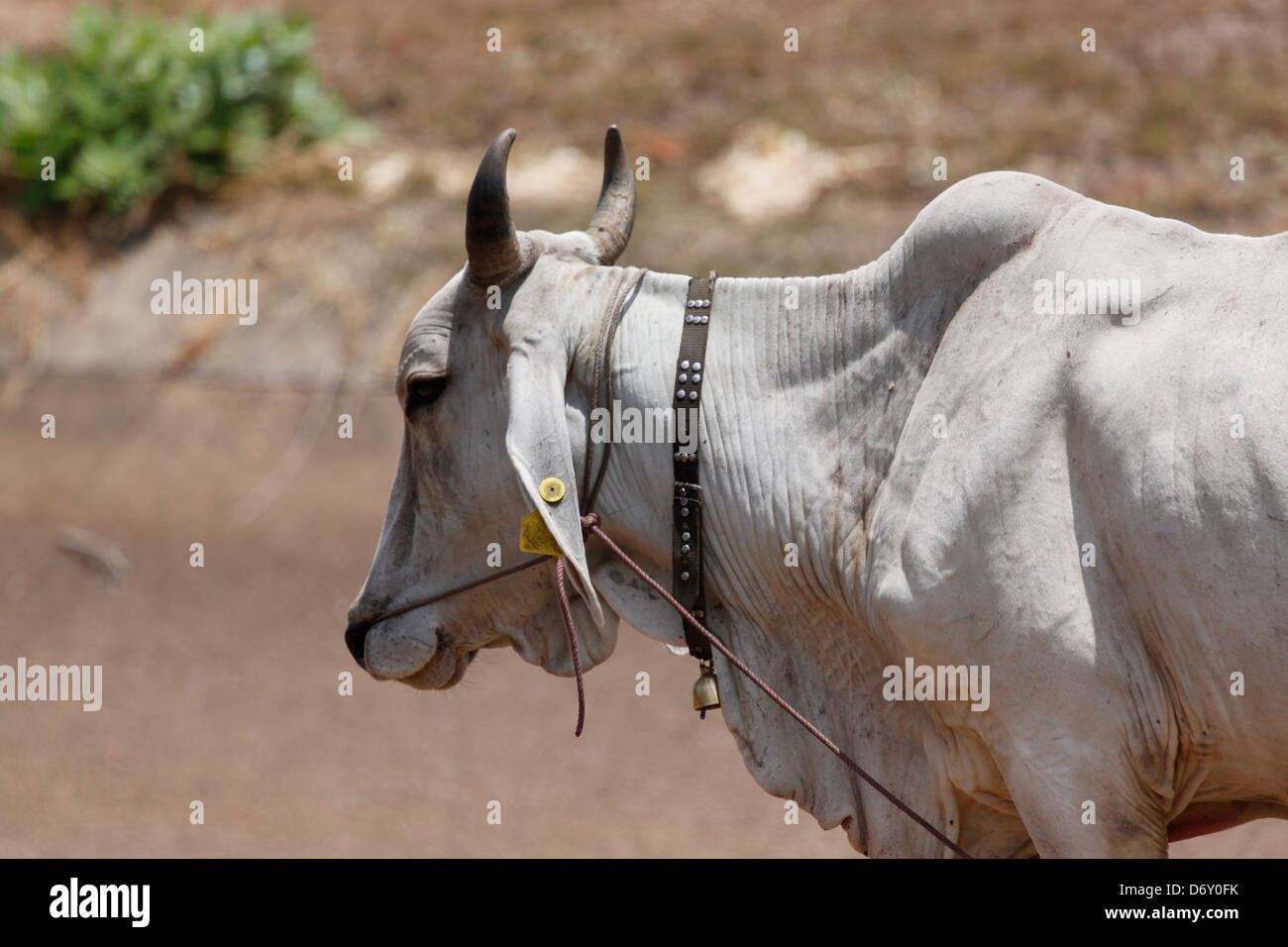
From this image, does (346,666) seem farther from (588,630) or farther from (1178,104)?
(1178,104)

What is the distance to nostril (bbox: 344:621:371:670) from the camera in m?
3.89

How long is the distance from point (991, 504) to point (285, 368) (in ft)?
29.1

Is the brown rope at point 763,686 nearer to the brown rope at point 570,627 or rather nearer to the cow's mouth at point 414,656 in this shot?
the brown rope at point 570,627

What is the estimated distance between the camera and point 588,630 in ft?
12.2

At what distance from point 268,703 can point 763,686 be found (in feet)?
18.2

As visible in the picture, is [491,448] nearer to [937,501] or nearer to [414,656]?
[414,656]

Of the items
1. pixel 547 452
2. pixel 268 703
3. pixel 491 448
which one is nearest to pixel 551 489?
pixel 547 452

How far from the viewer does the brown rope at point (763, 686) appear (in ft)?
11.0

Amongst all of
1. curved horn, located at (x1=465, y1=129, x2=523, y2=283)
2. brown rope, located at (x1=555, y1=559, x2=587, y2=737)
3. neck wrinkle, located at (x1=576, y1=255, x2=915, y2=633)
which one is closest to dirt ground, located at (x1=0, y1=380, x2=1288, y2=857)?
brown rope, located at (x1=555, y1=559, x2=587, y2=737)

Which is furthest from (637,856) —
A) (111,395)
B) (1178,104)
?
(1178,104)

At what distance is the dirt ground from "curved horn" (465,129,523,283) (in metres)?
3.97

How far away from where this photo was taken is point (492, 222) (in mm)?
3430

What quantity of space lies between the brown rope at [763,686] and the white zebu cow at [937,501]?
43 millimetres

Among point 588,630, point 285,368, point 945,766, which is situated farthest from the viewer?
point 285,368
